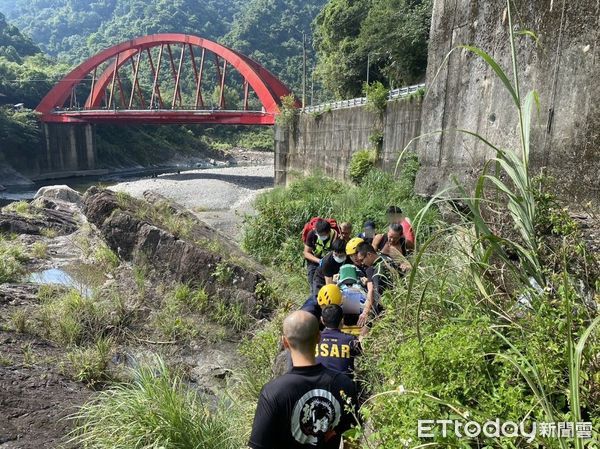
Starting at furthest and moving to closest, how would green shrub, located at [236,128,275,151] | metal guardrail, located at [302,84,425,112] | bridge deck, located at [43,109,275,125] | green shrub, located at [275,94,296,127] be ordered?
green shrub, located at [236,128,275,151] < bridge deck, located at [43,109,275,125] < green shrub, located at [275,94,296,127] < metal guardrail, located at [302,84,425,112]

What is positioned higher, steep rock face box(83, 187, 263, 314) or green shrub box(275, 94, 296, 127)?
green shrub box(275, 94, 296, 127)

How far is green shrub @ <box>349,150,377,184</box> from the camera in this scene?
502 inches

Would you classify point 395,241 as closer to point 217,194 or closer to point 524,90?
point 524,90

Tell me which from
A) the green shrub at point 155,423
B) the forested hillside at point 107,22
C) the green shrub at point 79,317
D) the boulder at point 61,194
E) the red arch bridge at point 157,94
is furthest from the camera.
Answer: the forested hillside at point 107,22

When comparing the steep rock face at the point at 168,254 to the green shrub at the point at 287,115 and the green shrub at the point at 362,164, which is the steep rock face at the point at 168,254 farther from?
the green shrub at the point at 287,115

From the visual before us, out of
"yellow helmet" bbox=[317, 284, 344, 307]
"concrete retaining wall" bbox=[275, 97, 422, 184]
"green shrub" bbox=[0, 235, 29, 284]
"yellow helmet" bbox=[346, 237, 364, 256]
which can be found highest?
"concrete retaining wall" bbox=[275, 97, 422, 184]

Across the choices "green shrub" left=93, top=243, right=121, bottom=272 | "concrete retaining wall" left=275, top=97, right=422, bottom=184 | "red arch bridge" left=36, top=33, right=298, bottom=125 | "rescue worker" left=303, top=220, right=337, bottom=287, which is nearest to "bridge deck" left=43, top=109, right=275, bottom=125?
"red arch bridge" left=36, top=33, right=298, bottom=125

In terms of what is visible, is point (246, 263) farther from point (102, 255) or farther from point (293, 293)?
point (102, 255)

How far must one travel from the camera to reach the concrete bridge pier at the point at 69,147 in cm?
4061

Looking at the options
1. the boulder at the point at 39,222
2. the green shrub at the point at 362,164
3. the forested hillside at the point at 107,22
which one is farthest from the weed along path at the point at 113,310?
the forested hillside at the point at 107,22

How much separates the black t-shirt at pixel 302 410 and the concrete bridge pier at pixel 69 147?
4361 cm

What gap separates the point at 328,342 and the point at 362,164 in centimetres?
1019

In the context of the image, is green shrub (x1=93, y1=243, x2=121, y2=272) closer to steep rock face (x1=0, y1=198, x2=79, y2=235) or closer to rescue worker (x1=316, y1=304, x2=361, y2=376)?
steep rock face (x1=0, y1=198, x2=79, y2=235)

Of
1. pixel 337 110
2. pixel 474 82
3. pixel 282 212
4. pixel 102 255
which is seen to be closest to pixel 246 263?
pixel 282 212
